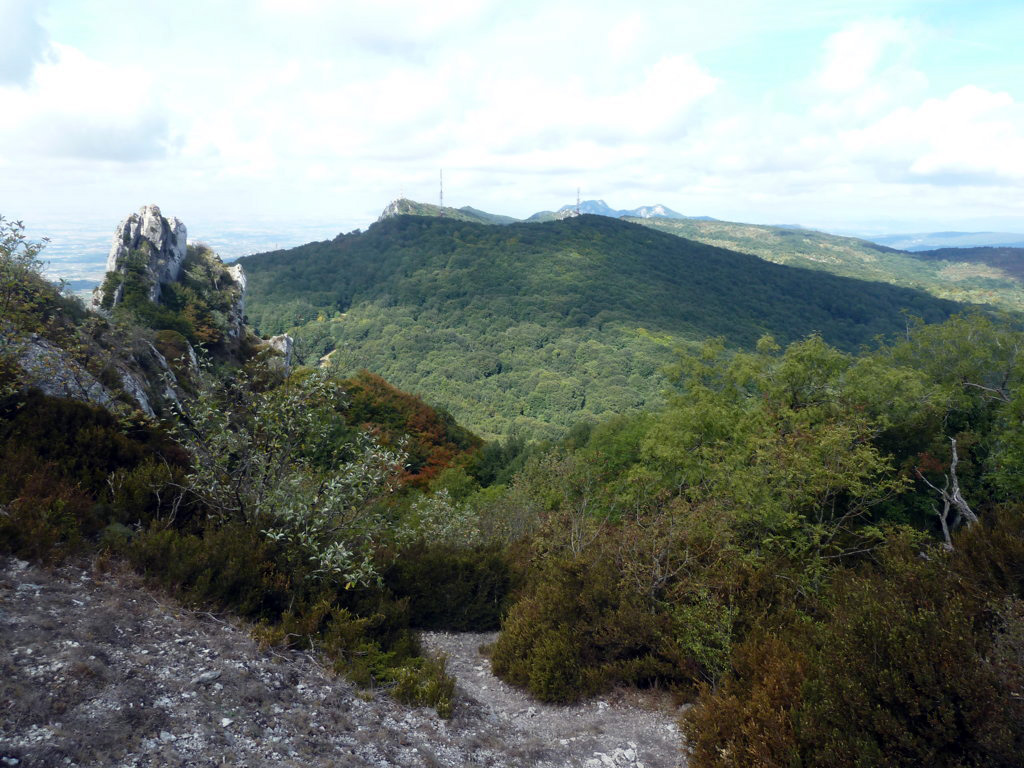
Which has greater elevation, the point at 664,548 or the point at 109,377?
the point at 109,377

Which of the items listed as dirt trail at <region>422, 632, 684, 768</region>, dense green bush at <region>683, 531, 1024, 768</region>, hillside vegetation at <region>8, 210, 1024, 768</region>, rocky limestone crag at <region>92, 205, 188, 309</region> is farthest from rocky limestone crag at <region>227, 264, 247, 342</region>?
dense green bush at <region>683, 531, 1024, 768</region>

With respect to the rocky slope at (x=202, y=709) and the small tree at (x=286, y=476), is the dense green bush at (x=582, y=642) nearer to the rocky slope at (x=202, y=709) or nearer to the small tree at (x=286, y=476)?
the rocky slope at (x=202, y=709)

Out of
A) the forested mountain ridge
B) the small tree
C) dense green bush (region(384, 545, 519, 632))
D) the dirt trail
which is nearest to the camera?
the dirt trail

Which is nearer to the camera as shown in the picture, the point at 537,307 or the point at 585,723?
the point at 585,723

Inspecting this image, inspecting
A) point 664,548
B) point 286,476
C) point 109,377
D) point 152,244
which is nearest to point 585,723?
point 664,548

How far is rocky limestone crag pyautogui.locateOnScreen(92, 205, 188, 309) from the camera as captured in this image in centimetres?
2959

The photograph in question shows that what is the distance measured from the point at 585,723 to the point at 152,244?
34.6 m

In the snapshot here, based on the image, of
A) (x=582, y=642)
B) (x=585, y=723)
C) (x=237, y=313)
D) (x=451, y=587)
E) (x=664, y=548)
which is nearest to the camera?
(x=585, y=723)

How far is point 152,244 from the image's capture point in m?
31.3

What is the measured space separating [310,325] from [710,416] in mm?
100013

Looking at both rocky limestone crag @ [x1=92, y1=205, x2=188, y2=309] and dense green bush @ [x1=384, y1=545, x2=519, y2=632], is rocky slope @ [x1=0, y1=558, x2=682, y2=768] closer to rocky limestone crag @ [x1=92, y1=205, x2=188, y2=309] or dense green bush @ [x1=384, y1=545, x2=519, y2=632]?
dense green bush @ [x1=384, y1=545, x2=519, y2=632]

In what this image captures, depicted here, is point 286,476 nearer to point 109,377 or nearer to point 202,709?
point 202,709

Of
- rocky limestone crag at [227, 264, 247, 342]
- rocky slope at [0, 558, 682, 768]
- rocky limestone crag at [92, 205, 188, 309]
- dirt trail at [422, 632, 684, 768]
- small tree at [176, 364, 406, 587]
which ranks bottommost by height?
dirt trail at [422, 632, 684, 768]

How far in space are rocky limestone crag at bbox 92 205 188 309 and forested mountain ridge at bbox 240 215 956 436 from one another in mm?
41567
